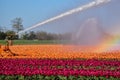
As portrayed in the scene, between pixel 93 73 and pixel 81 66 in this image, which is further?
pixel 81 66

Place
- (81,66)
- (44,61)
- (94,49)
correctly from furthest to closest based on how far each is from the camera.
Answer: (94,49), (44,61), (81,66)

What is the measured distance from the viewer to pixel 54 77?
16.4m

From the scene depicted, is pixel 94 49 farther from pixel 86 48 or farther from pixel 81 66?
pixel 81 66

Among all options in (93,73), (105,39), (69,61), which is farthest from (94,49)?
(93,73)

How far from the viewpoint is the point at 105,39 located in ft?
122

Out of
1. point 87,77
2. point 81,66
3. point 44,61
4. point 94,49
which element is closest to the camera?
point 87,77

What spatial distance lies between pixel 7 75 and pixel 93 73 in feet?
11.5

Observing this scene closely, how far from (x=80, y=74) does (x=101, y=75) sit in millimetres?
851

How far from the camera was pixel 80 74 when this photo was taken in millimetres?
16641

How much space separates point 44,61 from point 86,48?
570 inches

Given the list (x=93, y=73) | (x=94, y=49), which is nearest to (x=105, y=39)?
(x=94, y=49)

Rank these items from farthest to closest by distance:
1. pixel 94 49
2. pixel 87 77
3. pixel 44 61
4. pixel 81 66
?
pixel 94 49, pixel 44 61, pixel 81 66, pixel 87 77

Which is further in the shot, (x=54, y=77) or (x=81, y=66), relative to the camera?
(x=81, y=66)

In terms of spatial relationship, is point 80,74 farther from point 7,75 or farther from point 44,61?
point 44,61
